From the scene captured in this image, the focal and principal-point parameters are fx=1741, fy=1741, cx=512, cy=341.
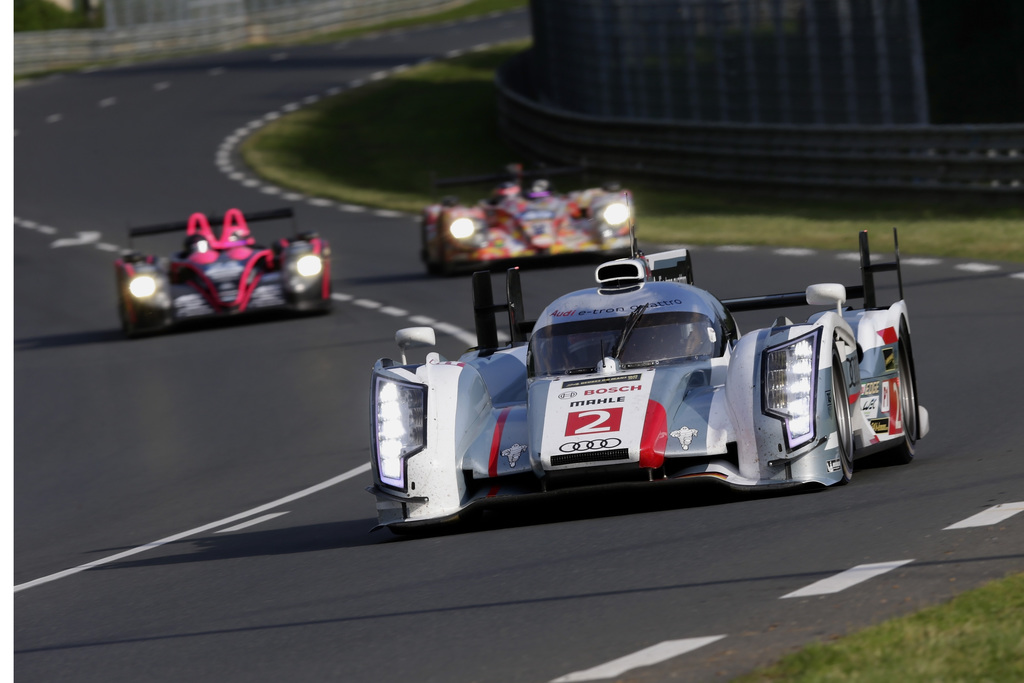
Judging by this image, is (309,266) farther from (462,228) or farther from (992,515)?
(992,515)

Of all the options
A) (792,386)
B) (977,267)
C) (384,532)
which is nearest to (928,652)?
(792,386)

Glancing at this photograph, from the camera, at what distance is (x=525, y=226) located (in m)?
22.7

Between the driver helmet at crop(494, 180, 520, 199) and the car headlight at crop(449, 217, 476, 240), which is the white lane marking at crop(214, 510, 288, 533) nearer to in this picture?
the car headlight at crop(449, 217, 476, 240)

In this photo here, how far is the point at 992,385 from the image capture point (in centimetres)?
1256

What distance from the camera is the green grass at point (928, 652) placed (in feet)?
16.7

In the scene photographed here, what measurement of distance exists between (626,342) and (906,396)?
1.81 meters

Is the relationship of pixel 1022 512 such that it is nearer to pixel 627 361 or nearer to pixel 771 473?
pixel 771 473

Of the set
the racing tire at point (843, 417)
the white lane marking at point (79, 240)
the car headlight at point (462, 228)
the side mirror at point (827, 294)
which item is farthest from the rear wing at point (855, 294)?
the white lane marking at point (79, 240)

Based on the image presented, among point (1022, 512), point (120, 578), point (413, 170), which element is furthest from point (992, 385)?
point (413, 170)

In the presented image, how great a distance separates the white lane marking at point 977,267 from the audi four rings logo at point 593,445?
11.9 metres

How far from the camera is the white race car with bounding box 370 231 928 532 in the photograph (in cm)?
837

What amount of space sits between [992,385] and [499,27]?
54262 millimetres

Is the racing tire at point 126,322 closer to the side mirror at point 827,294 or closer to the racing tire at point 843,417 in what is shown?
the side mirror at point 827,294

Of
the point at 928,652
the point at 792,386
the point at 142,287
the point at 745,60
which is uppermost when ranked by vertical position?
the point at 745,60
